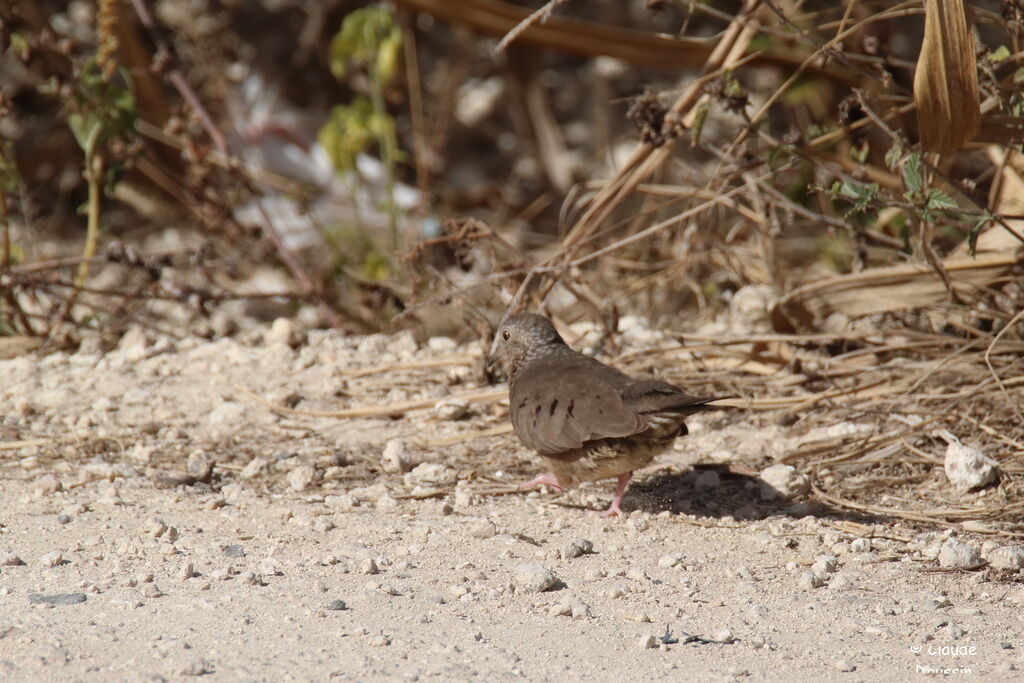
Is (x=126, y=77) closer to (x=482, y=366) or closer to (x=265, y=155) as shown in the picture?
(x=482, y=366)

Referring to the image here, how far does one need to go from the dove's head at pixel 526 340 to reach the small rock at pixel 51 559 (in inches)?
69.6

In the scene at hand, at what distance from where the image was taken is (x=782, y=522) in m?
3.83

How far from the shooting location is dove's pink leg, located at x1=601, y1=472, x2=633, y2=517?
392cm

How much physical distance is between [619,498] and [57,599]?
5.87 ft

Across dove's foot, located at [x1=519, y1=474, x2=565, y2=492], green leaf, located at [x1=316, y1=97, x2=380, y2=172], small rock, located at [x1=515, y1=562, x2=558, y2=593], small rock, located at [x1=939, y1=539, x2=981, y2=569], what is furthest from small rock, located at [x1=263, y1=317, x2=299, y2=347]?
small rock, located at [x1=939, y1=539, x2=981, y2=569]

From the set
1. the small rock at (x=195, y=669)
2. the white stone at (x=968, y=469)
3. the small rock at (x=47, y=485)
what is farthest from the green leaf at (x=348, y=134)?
the small rock at (x=195, y=669)

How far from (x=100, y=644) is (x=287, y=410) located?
2040mm

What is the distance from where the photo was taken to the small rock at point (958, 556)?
11.4 feet

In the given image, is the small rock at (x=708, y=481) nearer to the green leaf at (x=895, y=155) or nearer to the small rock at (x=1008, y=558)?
the small rock at (x=1008, y=558)

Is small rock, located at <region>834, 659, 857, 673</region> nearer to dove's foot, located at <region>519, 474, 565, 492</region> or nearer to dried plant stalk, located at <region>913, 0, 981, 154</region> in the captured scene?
dove's foot, located at <region>519, 474, 565, 492</region>

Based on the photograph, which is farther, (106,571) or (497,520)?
(497,520)

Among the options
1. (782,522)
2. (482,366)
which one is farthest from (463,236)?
(782,522)

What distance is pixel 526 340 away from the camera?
4457mm

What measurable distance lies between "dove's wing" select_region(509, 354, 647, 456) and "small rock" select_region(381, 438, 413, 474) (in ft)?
1.44
